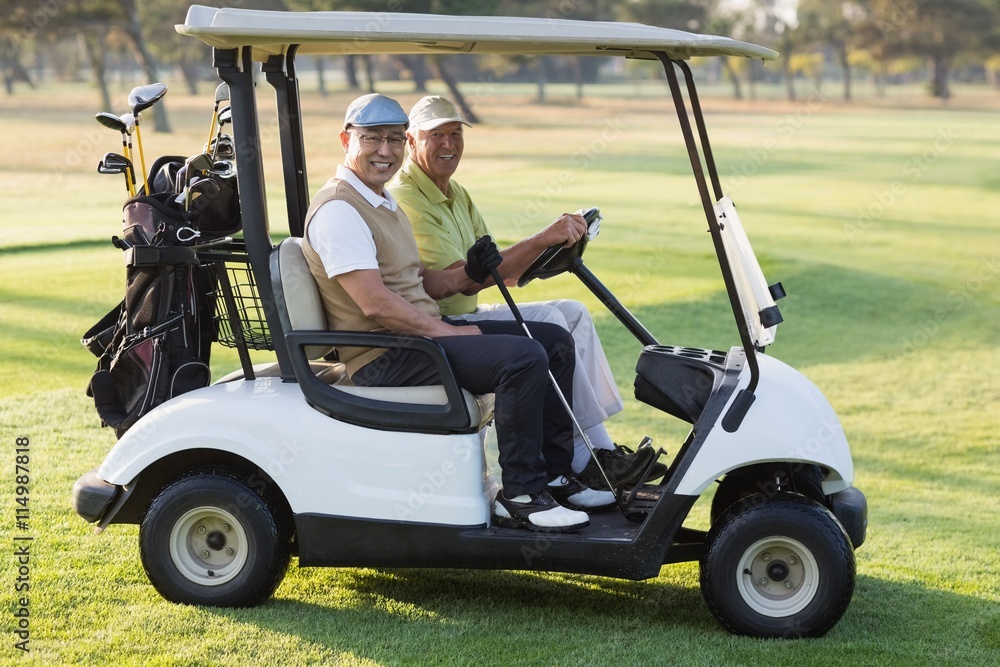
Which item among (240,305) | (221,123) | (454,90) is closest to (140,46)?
(454,90)

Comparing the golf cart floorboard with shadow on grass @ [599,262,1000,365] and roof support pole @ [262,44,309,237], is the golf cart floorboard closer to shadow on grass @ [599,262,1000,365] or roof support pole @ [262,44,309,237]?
roof support pole @ [262,44,309,237]

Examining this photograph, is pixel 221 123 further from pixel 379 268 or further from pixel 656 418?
pixel 656 418

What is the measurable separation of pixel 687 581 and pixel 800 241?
35.9 feet

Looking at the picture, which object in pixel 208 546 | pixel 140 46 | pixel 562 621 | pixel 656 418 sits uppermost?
pixel 140 46

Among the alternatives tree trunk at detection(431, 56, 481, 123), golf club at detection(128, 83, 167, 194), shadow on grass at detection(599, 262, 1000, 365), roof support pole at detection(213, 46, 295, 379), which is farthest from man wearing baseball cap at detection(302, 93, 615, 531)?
tree trunk at detection(431, 56, 481, 123)

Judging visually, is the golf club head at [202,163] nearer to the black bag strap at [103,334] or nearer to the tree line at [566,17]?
the black bag strap at [103,334]

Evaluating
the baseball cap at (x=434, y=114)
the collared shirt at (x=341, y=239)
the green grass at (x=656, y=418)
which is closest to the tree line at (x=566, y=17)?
the green grass at (x=656, y=418)

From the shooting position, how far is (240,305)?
3.59 meters

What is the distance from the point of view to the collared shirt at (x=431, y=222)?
399cm

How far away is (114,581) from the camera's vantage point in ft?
11.9

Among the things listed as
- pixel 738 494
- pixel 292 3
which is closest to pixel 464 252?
pixel 738 494

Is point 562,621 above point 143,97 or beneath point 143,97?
beneath

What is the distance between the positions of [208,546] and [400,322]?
873 millimetres

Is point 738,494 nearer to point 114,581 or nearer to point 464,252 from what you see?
point 464,252
